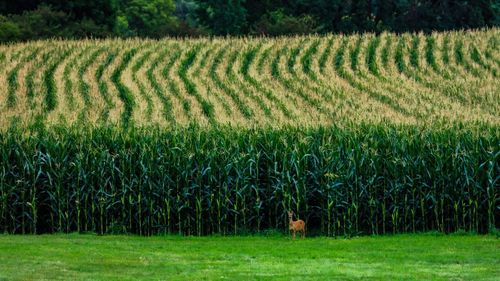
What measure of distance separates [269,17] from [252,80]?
123ft

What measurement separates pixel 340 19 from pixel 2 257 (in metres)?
60.3

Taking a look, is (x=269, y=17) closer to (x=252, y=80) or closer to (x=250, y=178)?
(x=252, y=80)

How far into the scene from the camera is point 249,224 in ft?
72.7

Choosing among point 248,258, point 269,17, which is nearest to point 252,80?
point 248,258

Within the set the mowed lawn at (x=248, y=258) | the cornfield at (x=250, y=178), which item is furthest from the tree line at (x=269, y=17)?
the mowed lawn at (x=248, y=258)

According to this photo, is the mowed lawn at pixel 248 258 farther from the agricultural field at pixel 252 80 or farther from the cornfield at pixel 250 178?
the agricultural field at pixel 252 80

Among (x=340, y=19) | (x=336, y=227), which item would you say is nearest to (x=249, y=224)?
(x=336, y=227)

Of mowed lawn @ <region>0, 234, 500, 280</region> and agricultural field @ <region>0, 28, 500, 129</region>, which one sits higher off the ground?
agricultural field @ <region>0, 28, 500, 129</region>

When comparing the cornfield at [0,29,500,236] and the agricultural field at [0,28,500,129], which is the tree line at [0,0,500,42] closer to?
the agricultural field at [0,28,500,129]

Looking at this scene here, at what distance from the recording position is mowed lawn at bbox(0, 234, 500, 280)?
15.6 meters

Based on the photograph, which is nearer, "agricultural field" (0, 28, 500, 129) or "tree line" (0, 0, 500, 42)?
"agricultural field" (0, 28, 500, 129)

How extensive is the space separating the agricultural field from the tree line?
50.5 ft

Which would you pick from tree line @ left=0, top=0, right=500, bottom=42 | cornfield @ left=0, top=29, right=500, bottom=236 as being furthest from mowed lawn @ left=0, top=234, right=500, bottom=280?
tree line @ left=0, top=0, right=500, bottom=42

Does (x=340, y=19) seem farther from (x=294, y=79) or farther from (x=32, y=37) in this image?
(x=294, y=79)
